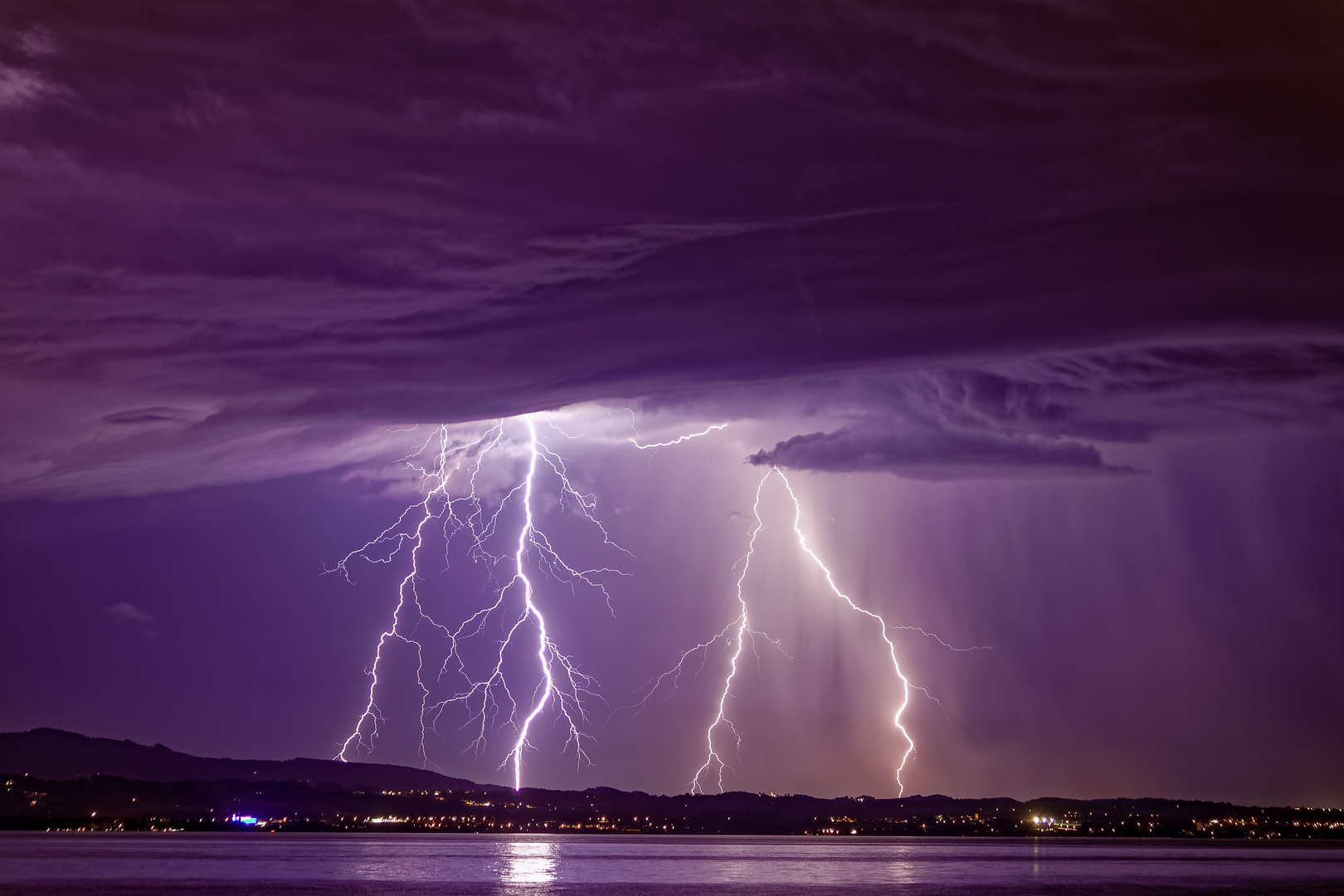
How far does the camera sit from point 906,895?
66.7 m

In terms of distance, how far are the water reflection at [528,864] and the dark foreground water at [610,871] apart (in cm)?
17

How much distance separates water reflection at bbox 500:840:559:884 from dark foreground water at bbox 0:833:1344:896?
6.6 inches

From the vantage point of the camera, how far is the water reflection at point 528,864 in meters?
79.7

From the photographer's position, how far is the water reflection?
7969 centimetres

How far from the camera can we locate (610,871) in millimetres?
91000

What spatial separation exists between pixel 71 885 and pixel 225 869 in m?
23.7

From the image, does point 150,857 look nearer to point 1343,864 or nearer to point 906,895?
point 906,895

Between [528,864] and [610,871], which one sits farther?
[528,864]

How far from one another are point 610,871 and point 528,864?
12564 mm

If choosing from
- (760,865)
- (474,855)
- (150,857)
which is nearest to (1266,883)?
(760,865)

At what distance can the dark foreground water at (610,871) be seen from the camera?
69312 millimetres

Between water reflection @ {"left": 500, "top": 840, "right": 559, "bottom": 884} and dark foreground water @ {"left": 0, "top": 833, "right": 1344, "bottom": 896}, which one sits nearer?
dark foreground water @ {"left": 0, "top": 833, "right": 1344, "bottom": 896}

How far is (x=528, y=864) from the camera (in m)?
101

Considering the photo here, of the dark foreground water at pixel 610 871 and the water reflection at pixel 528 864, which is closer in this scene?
the dark foreground water at pixel 610 871
